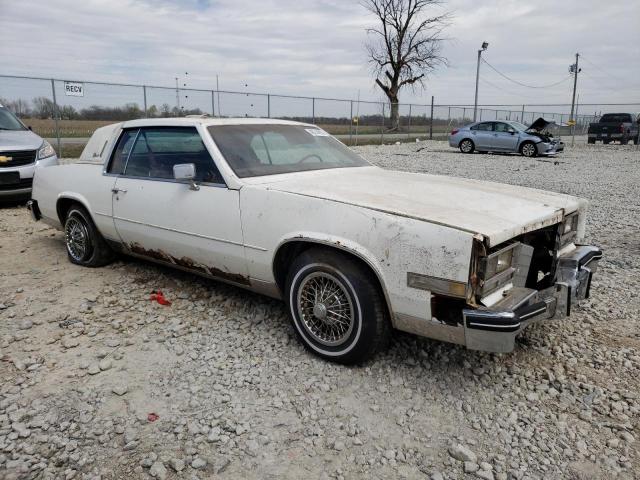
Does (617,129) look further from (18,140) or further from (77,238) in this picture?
(77,238)

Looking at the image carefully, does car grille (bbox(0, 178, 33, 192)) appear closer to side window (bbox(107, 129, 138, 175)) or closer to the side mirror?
side window (bbox(107, 129, 138, 175))

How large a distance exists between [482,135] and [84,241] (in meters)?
17.6

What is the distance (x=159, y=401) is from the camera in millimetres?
2762

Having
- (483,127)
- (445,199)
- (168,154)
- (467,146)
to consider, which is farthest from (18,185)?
(483,127)

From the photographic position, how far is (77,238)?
4938 mm

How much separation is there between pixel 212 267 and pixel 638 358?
9.60ft

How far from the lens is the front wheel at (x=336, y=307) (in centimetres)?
284

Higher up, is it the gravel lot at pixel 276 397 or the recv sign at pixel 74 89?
the recv sign at pixel 74 89

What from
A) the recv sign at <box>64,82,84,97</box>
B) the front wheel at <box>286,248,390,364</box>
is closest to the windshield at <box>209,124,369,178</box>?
the front wheel at <box>286,248,390,364</box>

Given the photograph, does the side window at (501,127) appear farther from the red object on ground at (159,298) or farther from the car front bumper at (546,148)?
the red object on ground at (159,298)

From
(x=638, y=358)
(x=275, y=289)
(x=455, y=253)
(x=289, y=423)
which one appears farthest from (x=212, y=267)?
(x=638, y=358)

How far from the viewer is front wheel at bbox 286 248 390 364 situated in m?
2.84

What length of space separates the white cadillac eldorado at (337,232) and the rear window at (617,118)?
2798 centimetres

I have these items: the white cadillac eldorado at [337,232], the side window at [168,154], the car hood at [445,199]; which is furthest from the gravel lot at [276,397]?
the side window at [168,154]
